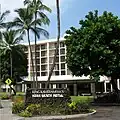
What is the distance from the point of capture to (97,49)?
33.6 m

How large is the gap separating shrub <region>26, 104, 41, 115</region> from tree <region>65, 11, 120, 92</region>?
A: 13274 millimetres

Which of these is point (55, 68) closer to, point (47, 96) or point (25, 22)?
point (25, 22)

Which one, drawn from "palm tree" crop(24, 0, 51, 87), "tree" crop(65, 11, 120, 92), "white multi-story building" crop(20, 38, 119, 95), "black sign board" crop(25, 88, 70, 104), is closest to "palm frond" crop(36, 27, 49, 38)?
"palm tree" crop(24, 0, 51, 87)

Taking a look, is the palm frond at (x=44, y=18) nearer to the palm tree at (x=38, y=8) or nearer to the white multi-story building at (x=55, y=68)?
the palm tree at (x=38, y=8)

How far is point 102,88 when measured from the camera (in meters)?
83.4

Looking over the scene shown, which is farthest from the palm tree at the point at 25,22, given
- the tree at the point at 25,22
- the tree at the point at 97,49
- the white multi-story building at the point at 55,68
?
the white multi-story building at the point at 55,68

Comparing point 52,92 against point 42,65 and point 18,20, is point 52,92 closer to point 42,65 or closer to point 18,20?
point 18,20

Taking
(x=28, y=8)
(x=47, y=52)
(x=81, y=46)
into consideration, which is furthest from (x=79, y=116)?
(x=47, y=52)

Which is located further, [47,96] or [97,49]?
[97,49]

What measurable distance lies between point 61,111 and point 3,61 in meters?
62.2

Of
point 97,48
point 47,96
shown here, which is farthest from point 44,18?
point 47,96

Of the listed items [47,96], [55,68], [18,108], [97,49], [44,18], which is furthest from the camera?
[55,68]

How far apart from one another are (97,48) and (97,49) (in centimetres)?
30

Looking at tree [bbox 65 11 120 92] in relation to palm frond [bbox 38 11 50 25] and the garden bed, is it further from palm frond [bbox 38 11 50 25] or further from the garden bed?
the garden bed
